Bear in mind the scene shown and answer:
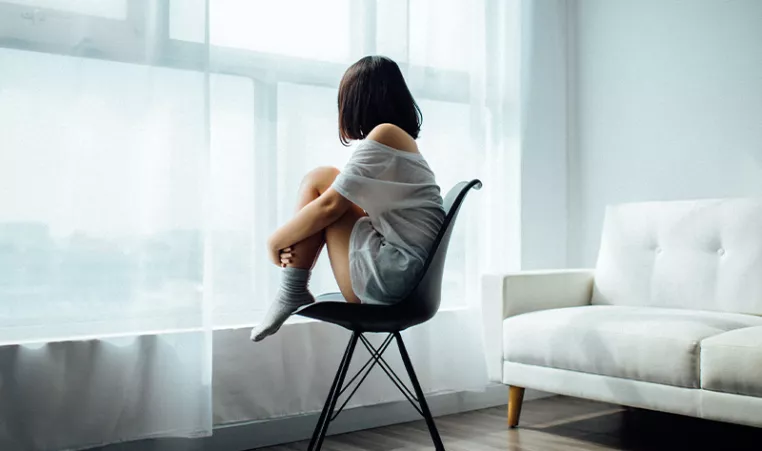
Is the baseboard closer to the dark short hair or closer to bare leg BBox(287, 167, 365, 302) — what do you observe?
bare leg BBox(287, 167, 365, 302)

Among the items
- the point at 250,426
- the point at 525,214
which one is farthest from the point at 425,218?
the point at 525,214

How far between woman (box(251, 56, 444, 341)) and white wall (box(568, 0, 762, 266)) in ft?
5.33

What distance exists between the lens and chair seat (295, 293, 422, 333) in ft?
5.92

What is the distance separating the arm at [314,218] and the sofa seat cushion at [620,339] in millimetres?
980

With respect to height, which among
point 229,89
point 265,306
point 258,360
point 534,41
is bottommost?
point 258,360

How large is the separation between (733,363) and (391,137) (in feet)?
3.59

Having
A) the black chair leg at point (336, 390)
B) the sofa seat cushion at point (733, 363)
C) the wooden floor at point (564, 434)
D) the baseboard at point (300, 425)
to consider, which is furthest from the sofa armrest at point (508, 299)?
the black chair leg at point (336, 390)

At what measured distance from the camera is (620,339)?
2312 millimetres

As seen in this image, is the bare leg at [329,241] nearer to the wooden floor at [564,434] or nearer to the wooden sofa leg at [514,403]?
the wooden floor at [564,434]

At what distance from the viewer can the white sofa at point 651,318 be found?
2.11 meters

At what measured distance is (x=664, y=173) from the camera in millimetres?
3266

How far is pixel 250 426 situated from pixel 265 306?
1.33 ft

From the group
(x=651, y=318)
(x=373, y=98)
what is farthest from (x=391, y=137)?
(x=651, y=318)

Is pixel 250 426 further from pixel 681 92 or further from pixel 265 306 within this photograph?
pixel 681 92
